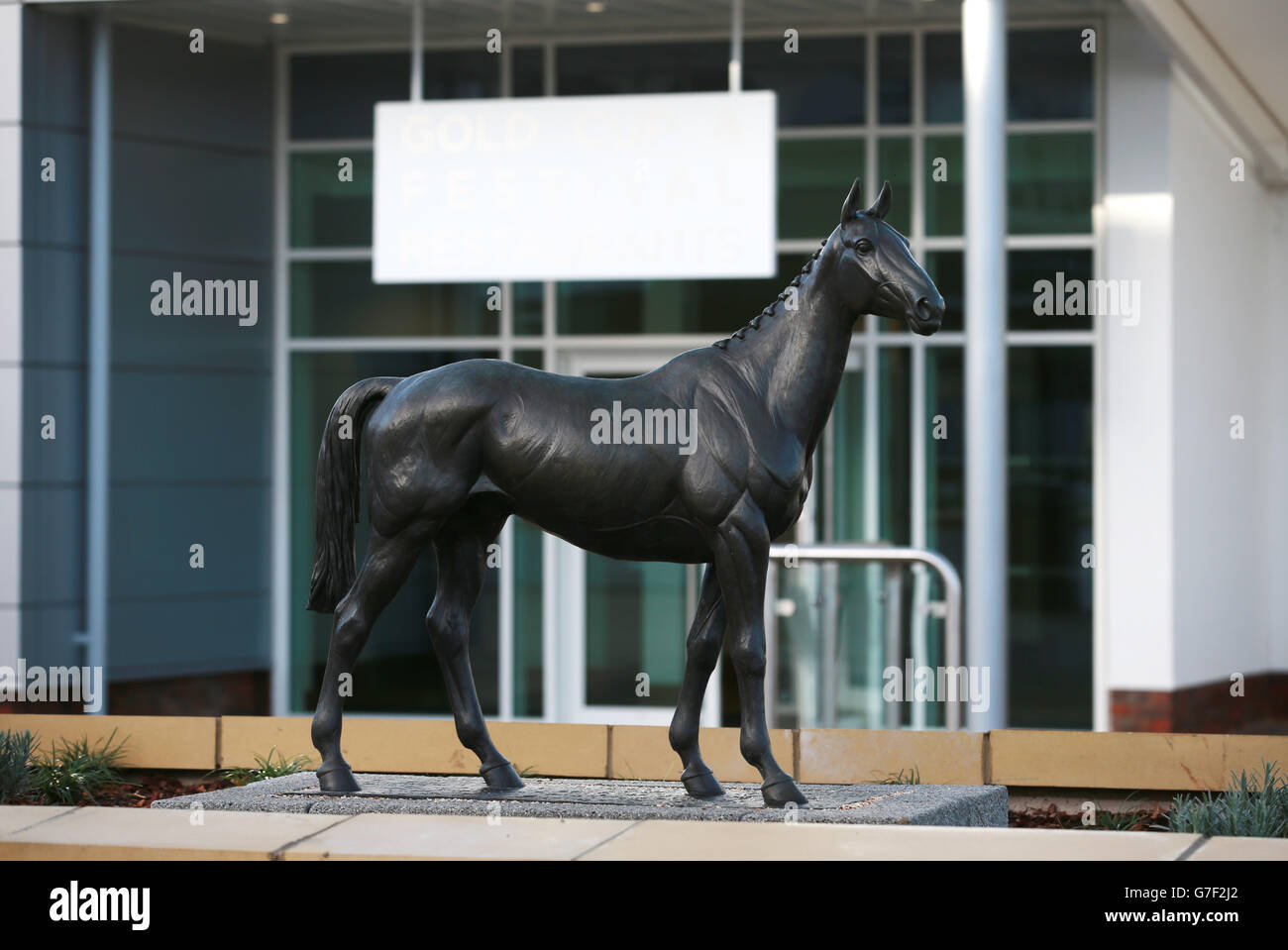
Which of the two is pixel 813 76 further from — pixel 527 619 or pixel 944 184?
pixel 527 619

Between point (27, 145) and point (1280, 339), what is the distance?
31.8ft

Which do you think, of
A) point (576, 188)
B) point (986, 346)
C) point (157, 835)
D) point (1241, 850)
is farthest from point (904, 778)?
point (576, 188)

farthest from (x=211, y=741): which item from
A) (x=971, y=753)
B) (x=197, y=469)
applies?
(x=197, y=469)

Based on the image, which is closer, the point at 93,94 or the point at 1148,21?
the point at 1148,21

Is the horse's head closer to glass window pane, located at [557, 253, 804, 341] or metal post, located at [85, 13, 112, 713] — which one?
glass window pane, located at [557, 253, 804, 341]

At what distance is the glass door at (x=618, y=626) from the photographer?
12391 mm

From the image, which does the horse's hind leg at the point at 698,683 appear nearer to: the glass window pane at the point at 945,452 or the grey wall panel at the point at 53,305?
the glass window pane at the point at 945,452

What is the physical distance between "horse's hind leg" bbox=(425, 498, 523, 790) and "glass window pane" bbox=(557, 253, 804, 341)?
7237 mm

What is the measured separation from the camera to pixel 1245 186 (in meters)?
12.9

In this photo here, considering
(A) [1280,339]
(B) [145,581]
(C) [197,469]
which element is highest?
(A) [1280,339]

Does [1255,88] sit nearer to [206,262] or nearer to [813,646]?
[813,646]

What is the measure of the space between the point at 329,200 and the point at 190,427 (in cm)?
210

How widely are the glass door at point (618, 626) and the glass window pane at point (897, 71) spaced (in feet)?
8.28

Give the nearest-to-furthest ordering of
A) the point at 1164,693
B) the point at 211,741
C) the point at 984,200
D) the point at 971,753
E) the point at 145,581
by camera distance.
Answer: the point at 971,753 → the point at 211,741 → the point at 984,200 → the point at 1164,693 → the point at 145,581
